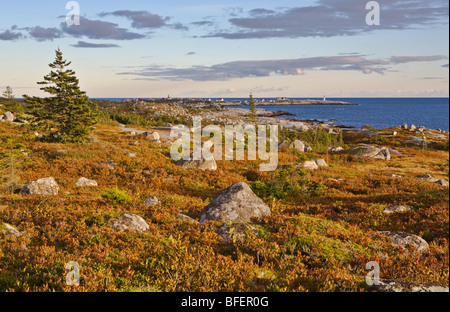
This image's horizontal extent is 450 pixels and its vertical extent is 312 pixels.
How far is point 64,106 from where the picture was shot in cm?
3456

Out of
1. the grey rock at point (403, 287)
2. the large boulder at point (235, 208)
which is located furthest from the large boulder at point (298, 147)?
the grey rock at point (403, 287)

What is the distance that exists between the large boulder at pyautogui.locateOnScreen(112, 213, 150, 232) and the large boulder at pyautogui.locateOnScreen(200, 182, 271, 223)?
2.68 meters

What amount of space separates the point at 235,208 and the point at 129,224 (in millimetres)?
4565

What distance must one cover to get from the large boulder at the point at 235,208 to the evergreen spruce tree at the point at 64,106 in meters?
28.3

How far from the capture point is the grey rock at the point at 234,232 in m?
9.21

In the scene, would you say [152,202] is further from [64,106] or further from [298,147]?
[298,147]

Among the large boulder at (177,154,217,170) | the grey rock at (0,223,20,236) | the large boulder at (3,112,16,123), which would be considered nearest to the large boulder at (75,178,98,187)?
the grey rock at (0,223,20,236)

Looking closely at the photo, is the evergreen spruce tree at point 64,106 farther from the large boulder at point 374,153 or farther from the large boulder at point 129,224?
the large boulder at point 374,153

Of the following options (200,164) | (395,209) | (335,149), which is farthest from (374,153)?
(395,209)

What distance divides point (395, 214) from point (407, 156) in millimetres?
51367

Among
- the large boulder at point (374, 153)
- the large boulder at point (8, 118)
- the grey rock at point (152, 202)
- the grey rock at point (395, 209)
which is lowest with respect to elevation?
the large boulder at point (374, 153)

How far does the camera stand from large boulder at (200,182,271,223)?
39.2 feet

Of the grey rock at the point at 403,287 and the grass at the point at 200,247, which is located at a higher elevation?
the grey rock at the point at 403,287
